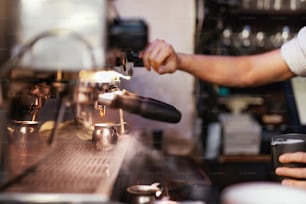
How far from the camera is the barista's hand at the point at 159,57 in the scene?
4.30 feet

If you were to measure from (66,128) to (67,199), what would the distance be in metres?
0.43

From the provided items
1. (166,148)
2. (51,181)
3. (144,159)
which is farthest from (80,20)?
(166,148)

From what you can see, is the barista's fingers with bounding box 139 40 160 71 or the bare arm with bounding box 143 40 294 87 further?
the bare arm with bounding box 143 40 294 87

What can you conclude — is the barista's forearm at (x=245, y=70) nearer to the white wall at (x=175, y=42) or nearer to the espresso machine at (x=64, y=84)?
the white wall at (x=175, y=42)

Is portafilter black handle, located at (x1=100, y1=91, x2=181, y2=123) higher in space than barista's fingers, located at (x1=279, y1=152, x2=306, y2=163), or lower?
higher

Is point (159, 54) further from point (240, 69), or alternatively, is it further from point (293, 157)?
point (240, 69)

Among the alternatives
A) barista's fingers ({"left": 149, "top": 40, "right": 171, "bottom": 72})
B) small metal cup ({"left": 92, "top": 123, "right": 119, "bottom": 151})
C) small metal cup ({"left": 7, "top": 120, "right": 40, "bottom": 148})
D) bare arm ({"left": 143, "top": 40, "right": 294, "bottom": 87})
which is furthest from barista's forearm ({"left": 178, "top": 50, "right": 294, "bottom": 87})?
small metal cup ({"left": 7, "top": 120, "right": 40, "bottom": 148})

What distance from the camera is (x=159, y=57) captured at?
53.5 inches

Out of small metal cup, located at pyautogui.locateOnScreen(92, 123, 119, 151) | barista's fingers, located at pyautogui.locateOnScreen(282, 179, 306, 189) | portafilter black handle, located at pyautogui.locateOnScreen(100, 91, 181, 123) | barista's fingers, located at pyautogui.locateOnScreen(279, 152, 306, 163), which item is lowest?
barista's fingers, located at pyautogui.locateOnScreen(282, 179, 306, 189)

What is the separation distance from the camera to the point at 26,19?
949mm

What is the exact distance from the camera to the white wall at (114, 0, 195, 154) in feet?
7.32

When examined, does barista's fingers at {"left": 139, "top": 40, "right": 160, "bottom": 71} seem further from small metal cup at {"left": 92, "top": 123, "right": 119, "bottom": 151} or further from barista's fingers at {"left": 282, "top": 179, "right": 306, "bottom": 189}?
barista's fingers at {"left": 282, "top": 179, "right": 306, "bottom": 189}

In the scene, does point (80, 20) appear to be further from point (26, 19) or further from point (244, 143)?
point (244, 143)

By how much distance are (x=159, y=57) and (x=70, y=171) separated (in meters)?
0.40
